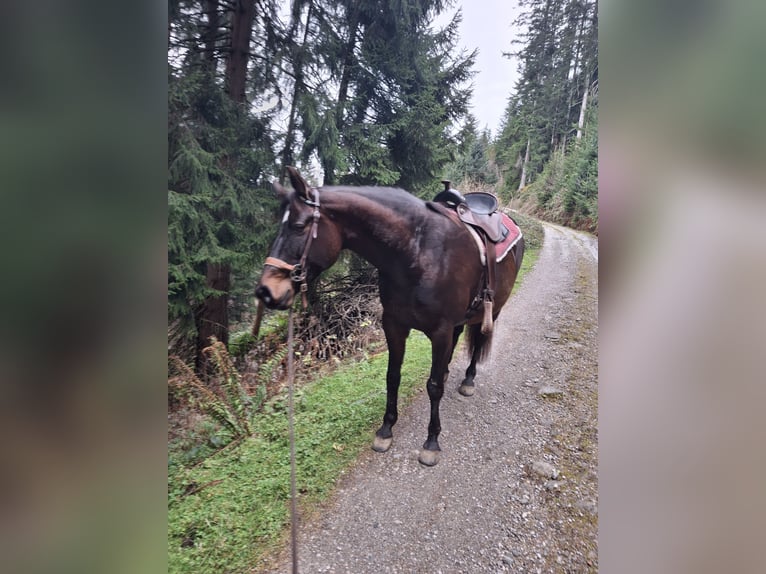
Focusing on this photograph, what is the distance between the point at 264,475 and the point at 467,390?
1953 mm

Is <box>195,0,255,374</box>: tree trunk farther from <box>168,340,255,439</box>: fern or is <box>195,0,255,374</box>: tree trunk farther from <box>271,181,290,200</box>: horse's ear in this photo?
<box>271,181,290,200</box>: horse's ear

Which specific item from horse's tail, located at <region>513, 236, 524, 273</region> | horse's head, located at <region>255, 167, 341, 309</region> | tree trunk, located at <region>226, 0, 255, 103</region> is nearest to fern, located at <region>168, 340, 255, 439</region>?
horse's head, located at <region>255, 167, 341, 309</region>

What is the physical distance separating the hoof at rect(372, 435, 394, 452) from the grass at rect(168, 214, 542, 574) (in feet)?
0.19

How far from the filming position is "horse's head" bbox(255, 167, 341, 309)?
4.87ft

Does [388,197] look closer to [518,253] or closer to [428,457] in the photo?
[428,457]

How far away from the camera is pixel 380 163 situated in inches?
142

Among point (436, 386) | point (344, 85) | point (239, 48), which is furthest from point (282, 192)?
point (344, 85)

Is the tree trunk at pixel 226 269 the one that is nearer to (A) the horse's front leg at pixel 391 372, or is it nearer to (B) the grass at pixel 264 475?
(B) the grass at pixel 264 475

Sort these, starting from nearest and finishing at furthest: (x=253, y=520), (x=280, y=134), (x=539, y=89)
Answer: (x=253, y=520) → (x=539, y=89) → (x=280, y=134)

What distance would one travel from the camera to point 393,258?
1.91 m
